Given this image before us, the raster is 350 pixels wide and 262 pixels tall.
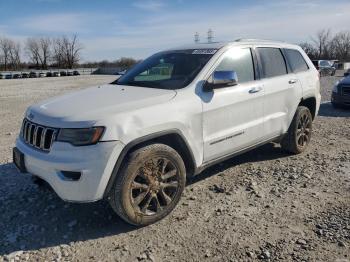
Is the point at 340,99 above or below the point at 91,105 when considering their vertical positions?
below

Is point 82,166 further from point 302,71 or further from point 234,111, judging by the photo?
point 302,71

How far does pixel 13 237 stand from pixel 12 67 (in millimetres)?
99320

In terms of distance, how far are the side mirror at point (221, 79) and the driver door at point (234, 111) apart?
9cm

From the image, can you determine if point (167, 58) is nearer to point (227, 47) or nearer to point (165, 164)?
point (227, 47)

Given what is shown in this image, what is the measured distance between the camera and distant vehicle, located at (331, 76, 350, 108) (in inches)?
423

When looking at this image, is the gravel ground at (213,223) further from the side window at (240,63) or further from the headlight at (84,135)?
the side window at (240,63)

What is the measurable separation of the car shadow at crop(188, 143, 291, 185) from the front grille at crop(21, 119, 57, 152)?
204 centimetres

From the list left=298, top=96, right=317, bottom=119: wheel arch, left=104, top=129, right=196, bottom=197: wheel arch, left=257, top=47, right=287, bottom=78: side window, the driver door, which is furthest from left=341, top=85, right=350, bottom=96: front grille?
left=104, top=129, right=196, bottom=197: wheel arch

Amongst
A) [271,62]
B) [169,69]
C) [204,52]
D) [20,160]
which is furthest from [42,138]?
[271,62]

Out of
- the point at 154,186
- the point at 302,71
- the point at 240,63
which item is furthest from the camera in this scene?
the point at 302,71

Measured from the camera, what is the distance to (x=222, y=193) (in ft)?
14.6

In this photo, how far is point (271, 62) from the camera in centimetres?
519

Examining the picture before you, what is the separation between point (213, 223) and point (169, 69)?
77.4 inches

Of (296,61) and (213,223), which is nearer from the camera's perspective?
(213,223)
